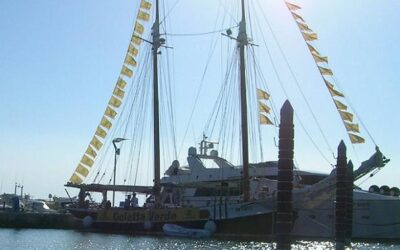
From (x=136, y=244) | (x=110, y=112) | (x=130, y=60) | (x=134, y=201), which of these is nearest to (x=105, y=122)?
(x=110, y=112)

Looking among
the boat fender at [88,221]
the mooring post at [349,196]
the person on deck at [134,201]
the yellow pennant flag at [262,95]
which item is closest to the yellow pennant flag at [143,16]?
the yellow pennant flag at [262,95]

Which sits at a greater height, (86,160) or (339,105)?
(339,105)

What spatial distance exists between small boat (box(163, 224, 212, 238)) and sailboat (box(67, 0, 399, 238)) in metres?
0.61

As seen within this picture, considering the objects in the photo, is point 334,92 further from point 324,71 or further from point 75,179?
point 75,179

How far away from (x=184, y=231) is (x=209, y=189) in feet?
21.0

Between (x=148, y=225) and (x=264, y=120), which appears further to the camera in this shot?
(x=148, y=225)

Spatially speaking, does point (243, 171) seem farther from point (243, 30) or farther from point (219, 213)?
point (243, 30)

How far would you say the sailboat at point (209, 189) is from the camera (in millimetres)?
49406

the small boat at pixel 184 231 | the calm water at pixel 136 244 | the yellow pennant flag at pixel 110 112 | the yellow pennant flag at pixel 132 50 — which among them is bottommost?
the calm water at pixel 136 244

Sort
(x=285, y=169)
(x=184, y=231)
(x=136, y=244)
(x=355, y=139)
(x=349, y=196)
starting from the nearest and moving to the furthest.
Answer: (x=285, y=169), (x=349, y=196), (x=355, y=139), (x=136, y=244), (x=184, y=231)

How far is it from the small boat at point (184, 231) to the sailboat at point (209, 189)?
2.02 feet

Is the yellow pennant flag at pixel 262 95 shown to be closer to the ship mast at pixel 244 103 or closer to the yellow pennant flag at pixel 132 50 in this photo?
the ship mast at pixel 244 103

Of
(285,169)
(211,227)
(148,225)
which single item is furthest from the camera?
(148,225)

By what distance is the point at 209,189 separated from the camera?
184 ft
